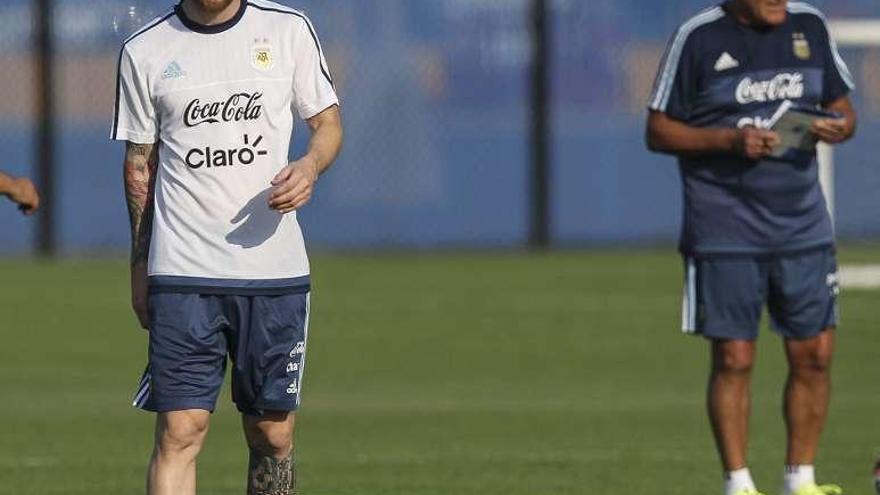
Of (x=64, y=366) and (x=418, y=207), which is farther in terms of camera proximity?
(x=418, y=207)

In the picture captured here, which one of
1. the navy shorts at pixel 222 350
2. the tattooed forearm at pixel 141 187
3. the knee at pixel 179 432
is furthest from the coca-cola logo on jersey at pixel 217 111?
the knee at pixel 179 432

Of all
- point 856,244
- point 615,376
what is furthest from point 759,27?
point 856,244

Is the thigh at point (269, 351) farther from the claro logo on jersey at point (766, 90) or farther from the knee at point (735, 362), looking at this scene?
the claro logo on jersey at point (766, 90)

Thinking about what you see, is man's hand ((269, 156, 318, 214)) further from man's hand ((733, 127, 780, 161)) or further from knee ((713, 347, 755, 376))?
knee ((713, 347, 755, 376))

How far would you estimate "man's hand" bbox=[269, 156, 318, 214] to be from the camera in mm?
7352

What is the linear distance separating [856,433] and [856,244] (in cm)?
1063

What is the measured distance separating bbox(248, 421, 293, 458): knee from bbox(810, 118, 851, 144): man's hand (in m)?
2.54

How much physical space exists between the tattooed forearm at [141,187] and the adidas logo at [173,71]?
26cm

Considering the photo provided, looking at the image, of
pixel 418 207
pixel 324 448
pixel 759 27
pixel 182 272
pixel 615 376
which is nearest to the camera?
pixel 182 272

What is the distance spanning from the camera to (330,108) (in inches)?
308

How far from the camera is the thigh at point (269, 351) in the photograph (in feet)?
25.4

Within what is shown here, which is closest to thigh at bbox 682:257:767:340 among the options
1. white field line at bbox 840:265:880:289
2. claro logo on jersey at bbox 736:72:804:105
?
claro logo on jersey at bbox 736:72:804:105

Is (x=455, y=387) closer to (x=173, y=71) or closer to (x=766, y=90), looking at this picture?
(x=766, y=90)

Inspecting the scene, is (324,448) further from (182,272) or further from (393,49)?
(393,49)
